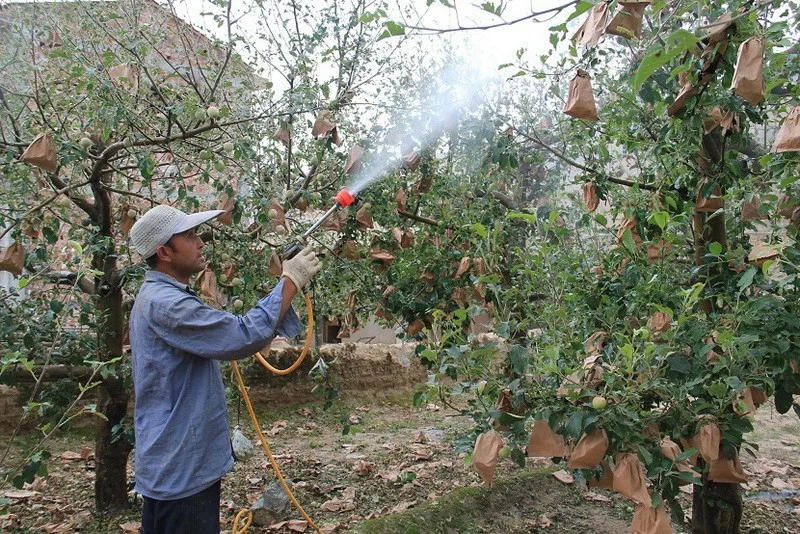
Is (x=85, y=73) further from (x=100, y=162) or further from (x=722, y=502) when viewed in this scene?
(x=722, y=502)

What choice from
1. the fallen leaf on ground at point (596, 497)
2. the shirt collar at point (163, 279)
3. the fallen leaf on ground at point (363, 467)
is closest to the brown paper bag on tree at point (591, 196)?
the shirt collar at point (163, 279)

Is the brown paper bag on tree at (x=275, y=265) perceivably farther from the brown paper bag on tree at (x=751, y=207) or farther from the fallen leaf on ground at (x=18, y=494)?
the fallen leaf on ground at (x=18, y=494)

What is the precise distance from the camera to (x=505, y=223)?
12.0ft

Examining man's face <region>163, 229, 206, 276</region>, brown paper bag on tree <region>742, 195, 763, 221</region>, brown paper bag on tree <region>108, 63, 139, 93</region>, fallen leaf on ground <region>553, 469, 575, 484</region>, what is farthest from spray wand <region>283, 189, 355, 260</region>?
fallen leaf on ground <region>553, 469, 575, 484</region>

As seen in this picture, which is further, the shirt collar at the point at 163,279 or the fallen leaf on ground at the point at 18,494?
the fallen leaf on ground at the point at 18,494

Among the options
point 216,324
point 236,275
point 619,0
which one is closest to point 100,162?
point 236,275

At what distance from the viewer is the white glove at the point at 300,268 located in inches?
79.7

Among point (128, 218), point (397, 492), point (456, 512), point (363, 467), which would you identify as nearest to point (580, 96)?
point (128, 218)

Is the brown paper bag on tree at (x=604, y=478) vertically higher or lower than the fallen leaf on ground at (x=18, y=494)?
higher

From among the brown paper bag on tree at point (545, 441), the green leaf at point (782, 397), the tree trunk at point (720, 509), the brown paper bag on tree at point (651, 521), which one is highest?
the green leaf at point (782, 397)

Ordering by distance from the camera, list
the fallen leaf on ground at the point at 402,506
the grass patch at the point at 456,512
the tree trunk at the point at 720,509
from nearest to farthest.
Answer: the tree trunk at the point at 720,509 → the grass patch at the point at 456,512 → the fallen leaf on ground at the point at 402,506

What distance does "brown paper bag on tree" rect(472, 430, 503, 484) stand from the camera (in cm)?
195

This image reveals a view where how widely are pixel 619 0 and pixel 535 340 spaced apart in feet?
→ 4.24

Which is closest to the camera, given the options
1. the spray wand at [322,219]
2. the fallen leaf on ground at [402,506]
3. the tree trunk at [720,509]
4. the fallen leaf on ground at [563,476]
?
the spray wand at [322,219]
